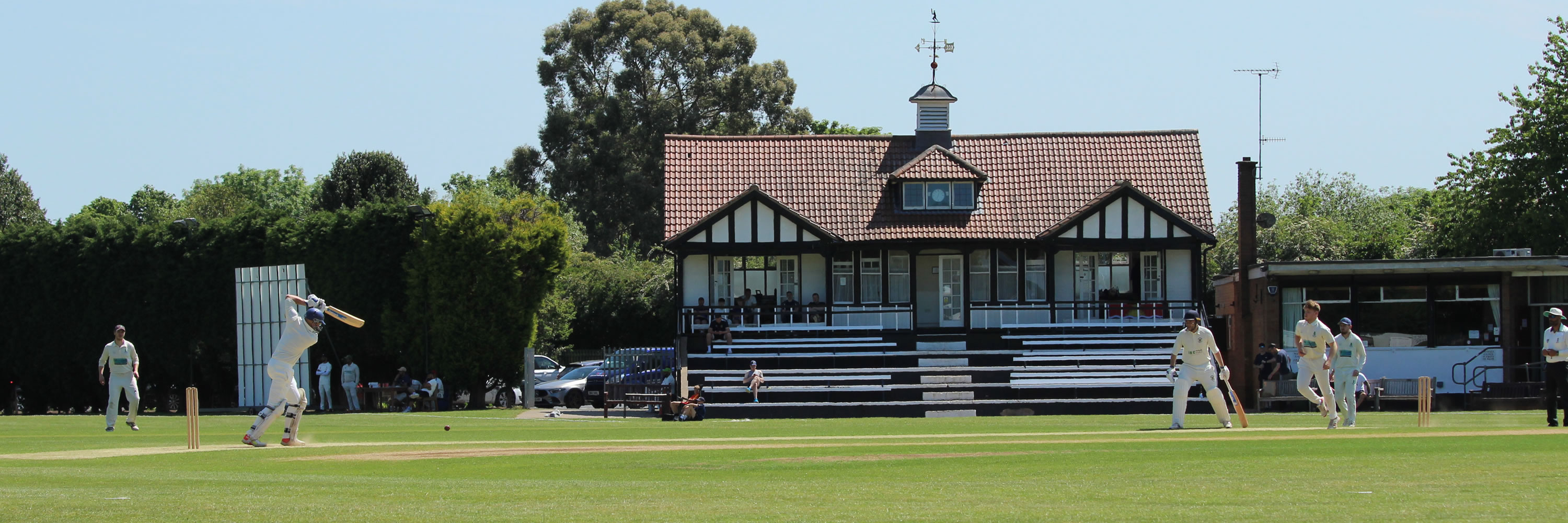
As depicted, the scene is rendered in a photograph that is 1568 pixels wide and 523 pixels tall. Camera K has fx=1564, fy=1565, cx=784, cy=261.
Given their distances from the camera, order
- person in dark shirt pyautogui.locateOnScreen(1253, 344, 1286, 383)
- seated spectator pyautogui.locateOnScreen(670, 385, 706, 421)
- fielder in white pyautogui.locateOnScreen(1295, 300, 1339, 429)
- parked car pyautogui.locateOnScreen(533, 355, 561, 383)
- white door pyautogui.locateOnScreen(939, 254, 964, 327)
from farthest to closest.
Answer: parked car pyautogui.locateOnScreen(533, 355, 561, 383)
white door pyautogui.locateOnScreen(939, 254, 964, 327)
person in dark shirt pyautogui.locateOnScreen(1253, 344, 1286, 383)
seated spectator pyautogui.locateOnScreen(670, 385, 706, 421)
fielder in white pyautogui.locateOnScreen(1295, 300, 1339, 429)

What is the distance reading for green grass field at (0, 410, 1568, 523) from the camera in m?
9.08

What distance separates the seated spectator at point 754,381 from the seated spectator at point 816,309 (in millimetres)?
5201

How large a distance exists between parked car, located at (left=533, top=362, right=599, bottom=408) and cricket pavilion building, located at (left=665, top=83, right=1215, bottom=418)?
9.40ft

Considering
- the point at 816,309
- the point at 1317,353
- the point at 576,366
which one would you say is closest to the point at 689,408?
the point at 816,309

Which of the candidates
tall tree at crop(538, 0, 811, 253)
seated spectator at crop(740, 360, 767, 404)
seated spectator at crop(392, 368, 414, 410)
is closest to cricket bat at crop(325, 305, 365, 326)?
seated spectator at crop(740, 360, 767, 404)

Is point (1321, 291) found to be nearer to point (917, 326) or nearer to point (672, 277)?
point (917, 326)

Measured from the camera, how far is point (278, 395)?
15828mm

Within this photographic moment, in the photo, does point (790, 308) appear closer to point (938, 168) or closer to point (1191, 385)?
point (938, 168)

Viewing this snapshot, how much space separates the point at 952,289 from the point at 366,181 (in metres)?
25.5

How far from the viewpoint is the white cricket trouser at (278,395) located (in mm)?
15727

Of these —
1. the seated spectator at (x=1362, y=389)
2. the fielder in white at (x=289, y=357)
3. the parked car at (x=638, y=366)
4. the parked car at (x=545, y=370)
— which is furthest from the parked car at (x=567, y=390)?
the fielder in white at (x=289, y=357)

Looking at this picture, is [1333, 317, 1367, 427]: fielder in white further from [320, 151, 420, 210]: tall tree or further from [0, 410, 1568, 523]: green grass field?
[320, 151, 420, 210]: tall tree

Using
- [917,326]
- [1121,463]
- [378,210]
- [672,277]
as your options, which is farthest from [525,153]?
[1121,463]

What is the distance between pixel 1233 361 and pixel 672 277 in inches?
822
